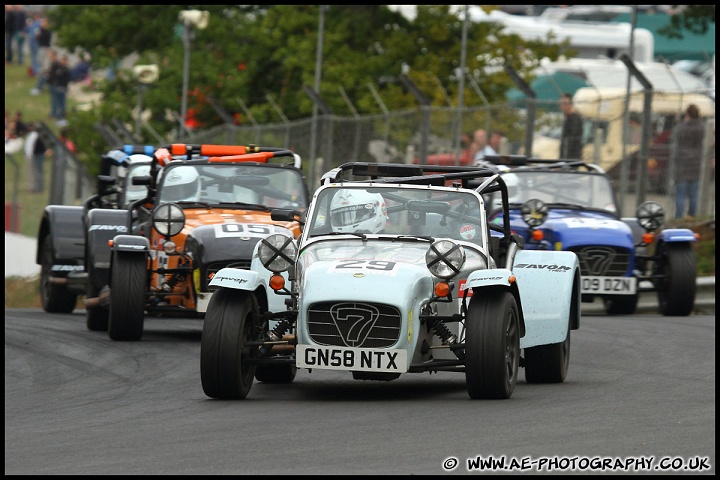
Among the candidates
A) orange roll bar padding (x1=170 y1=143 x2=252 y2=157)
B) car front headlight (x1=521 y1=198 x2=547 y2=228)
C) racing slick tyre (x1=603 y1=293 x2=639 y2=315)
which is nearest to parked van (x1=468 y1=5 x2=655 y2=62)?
racing slick tyre (x1=603 y1=293 x2=639 y2=315)

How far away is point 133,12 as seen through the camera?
44156 millimetres

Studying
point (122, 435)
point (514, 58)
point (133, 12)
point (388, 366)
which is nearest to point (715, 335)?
point (388, 366)

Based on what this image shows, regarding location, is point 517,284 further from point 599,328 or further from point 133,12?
point 133,12

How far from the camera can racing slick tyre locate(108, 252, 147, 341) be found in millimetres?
14719

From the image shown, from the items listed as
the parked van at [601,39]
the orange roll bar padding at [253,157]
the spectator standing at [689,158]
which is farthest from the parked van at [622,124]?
the parked van at [601,39]

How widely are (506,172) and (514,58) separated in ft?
60.9

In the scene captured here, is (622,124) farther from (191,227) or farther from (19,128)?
(19,128)

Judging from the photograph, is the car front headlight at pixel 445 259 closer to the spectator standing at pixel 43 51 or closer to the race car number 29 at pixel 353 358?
the race car number 29 at pixel 353 358

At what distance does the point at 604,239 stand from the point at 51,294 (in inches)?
258

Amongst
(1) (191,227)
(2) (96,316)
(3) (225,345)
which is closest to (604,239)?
(1) (191,227)

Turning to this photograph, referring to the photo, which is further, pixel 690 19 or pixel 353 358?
pixel 690 19

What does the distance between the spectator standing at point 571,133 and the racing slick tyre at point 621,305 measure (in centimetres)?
467

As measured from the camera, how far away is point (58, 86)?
46281 mm

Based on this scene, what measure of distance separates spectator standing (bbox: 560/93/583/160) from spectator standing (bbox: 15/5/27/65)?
1446 inches
